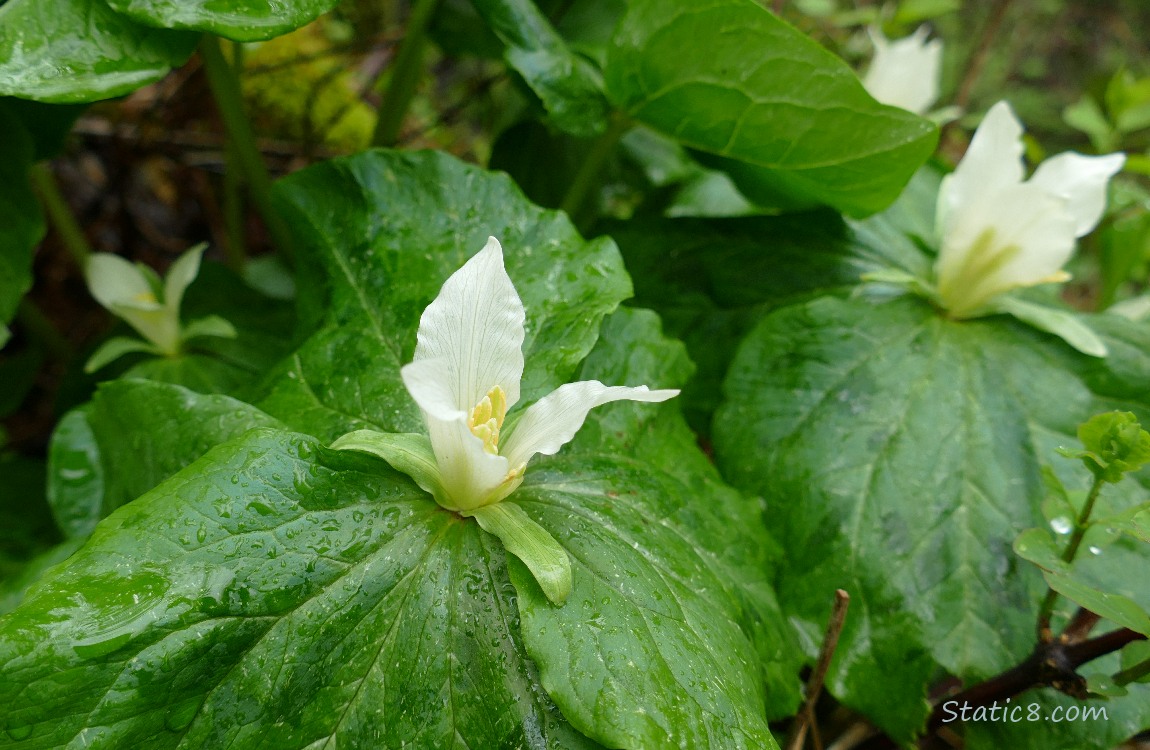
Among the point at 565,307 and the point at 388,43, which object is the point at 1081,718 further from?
the point at 388,43

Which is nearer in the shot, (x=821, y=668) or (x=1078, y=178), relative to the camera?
(x=821, y=668)

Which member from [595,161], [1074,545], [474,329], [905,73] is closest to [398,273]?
[474,329]

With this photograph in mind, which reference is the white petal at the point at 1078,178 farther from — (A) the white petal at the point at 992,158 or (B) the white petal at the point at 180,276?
(B) the white petal at the point at 180,276

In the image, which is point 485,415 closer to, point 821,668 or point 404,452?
point 404,452

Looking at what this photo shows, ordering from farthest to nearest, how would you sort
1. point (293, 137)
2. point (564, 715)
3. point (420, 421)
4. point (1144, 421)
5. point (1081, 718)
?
point (293, 137), point (1144, 421), point (1081, 718), point (420, 421), point (564, 715)

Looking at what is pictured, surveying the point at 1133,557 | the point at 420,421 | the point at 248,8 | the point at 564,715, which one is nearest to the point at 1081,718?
the point at 1133,557

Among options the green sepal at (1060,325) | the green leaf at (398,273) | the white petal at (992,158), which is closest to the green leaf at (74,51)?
the green leaf at (398,273)
